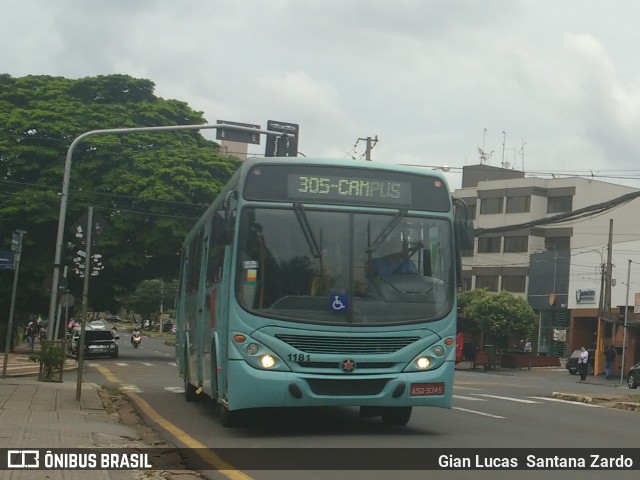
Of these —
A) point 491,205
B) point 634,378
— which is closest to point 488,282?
point 491,205

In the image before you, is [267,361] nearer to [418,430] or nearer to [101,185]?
[418,430]

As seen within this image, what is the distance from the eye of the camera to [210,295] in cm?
1541

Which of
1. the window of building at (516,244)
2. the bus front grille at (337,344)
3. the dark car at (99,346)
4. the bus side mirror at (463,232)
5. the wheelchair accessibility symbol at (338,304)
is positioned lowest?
the dark car at (99,346)

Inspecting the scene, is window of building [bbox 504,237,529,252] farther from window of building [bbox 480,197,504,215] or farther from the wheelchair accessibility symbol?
the wheelchair accessibility symbol

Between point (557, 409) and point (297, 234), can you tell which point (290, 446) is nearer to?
point (297, 234)

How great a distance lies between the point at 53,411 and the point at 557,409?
380 inches

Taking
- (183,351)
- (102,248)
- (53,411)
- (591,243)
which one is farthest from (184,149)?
(591,243)

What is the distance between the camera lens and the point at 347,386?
1285 cm

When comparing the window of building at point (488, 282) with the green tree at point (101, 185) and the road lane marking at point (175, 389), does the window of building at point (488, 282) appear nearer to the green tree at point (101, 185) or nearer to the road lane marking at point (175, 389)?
the green tree at point (101, 185)

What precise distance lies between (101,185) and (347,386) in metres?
33.4

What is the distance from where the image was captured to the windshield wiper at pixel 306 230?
13.1 metres

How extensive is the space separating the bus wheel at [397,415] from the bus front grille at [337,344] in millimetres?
1768

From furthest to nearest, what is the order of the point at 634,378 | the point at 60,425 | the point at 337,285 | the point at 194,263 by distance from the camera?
the point at 634,378 < the point at 194,263 < the point at 60,425 < the point at 337,285

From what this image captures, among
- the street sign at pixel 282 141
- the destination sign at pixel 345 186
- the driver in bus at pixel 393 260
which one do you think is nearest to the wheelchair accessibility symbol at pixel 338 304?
the driver in bus at pixel 393 260
